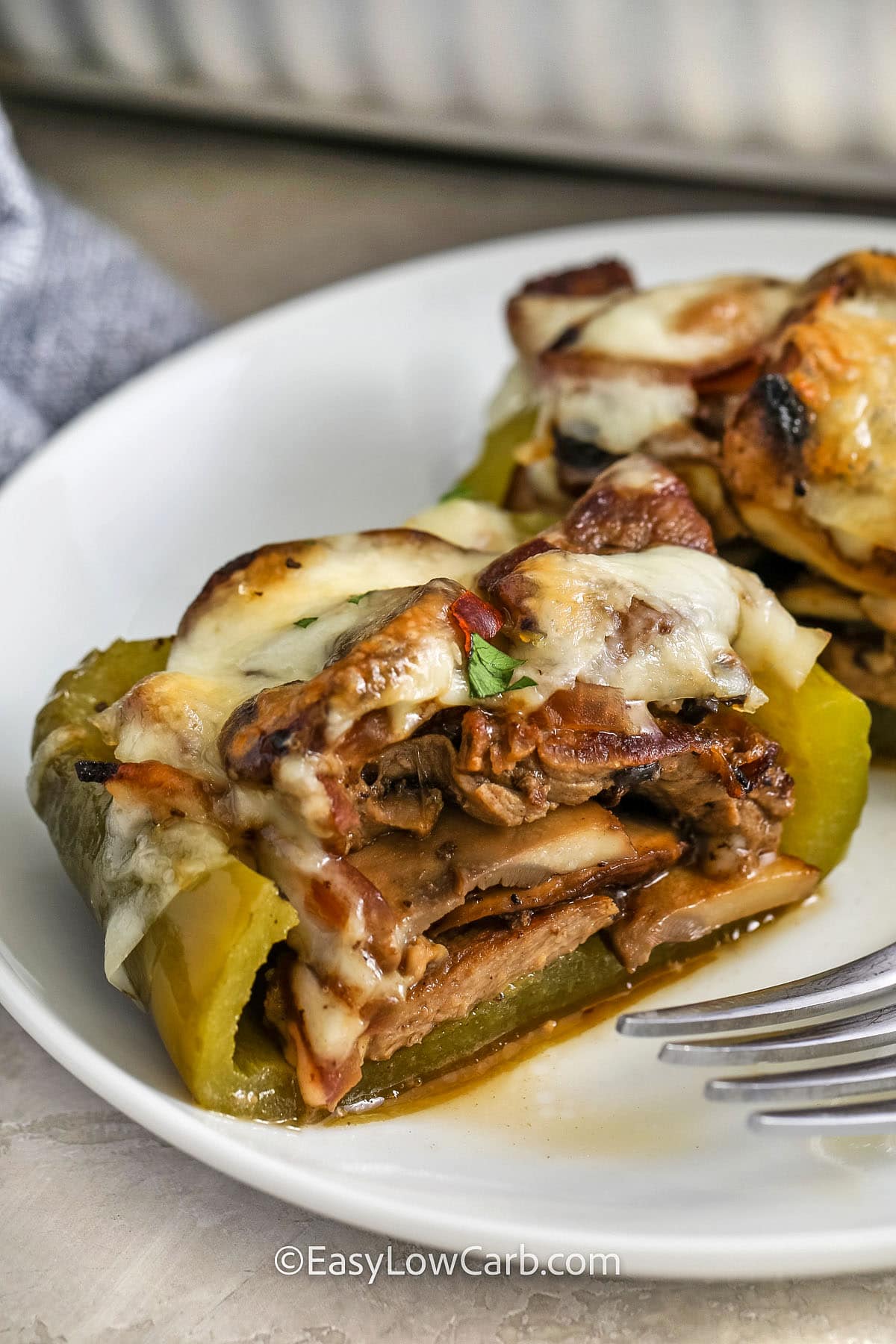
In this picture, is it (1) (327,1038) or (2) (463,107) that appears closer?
(1) (327,1038)

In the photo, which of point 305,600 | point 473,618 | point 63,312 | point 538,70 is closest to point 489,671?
point 473,618

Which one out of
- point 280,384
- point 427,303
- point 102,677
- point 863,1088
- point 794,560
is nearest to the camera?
point 863,1088

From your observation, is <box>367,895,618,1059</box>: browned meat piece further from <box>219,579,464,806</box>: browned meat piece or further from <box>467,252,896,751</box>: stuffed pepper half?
<box>467,252,896,751</box>: stuffed pepper half

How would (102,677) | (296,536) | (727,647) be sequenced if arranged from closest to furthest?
1. (727,647)
2. (102,677)
3. (296,536)

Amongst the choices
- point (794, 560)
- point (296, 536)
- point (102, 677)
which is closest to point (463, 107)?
point (296, 536)

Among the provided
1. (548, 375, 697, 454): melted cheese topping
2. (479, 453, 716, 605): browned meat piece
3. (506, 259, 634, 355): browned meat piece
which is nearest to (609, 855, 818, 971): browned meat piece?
(479, 453, 716, 605): browned meat piece

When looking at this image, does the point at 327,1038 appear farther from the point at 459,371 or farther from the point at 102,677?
the point at 459,371

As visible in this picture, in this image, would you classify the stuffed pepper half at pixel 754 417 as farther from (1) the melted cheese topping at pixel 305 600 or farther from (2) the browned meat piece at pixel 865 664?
(1) the melted cheese topping at pixel 305 600
